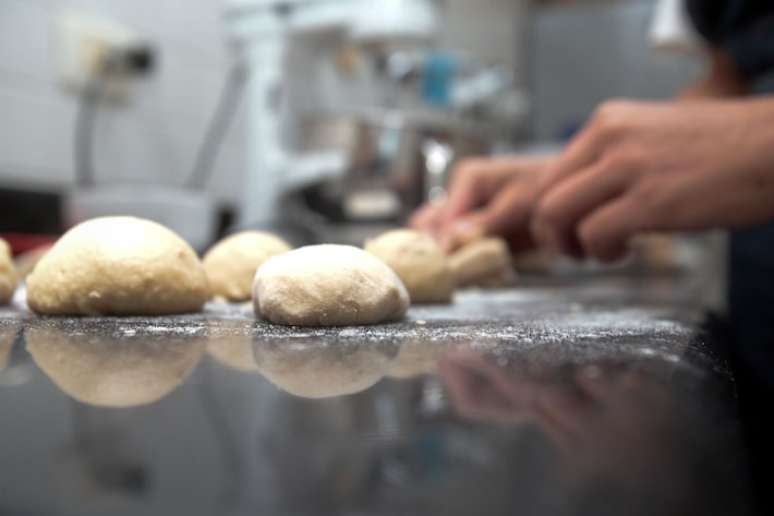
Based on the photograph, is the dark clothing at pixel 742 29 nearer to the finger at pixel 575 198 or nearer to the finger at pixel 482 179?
the finger at pixel 482 179

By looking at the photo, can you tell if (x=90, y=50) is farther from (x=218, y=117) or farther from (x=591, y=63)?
(x=591, y=63)

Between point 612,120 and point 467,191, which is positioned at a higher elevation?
point 612,120

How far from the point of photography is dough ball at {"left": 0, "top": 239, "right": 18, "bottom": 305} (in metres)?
0.65

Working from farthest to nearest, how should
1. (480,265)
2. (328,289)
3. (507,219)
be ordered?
(507,219) → (480,265) → (328,289)

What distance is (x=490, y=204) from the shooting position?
1631 mm

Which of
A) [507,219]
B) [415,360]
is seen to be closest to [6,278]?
[415,360]

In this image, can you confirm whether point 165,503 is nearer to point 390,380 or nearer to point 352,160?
point 390,380

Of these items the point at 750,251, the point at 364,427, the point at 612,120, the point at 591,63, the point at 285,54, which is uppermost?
the point at 591,63

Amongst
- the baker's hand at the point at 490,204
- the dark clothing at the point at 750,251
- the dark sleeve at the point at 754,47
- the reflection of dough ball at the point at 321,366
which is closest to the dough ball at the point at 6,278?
the reflection of dough ball at the point at 321,366

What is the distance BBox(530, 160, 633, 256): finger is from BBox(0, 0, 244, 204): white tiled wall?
1.12 m

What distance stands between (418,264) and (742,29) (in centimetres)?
107

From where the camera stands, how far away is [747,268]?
4.85 ft

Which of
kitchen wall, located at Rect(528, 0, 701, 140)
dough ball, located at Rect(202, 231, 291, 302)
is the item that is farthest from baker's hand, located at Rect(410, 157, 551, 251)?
kitchen wall, located at Rect(528, 0, 701, 140)

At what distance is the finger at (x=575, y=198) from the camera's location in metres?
1.00
